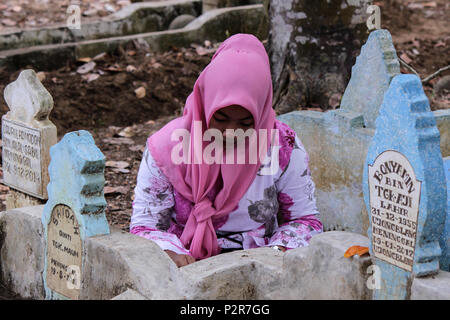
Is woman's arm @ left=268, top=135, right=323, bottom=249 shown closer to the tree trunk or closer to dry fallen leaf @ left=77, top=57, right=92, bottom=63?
the tree trunk

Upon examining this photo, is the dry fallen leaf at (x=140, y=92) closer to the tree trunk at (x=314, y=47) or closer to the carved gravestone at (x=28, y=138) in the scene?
the tree trunk at (x=314, y=47)

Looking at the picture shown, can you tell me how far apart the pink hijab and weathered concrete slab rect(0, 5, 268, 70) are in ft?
15.9

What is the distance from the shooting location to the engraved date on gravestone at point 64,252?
3.54m

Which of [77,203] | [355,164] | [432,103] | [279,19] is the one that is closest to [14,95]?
[77,203]

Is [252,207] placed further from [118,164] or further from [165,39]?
[165,39]

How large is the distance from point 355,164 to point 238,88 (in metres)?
1.49

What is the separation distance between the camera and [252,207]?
12.6 feet

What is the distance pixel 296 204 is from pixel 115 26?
242 inches

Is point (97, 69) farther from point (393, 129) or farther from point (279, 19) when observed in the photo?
point (393, 129)

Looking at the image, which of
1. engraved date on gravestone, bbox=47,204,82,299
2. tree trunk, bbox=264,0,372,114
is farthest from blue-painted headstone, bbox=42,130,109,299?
tree trunk, bbox=264,0,372,114

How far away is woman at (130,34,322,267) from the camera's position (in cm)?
362

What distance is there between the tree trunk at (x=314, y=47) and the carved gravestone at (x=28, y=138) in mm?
→ 2674

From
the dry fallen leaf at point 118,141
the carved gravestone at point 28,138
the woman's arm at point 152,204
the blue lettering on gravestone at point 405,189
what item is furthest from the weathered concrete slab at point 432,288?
the dry fallen leaf at point 118,141

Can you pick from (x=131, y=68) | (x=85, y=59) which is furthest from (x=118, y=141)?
(x=85, y=59)
